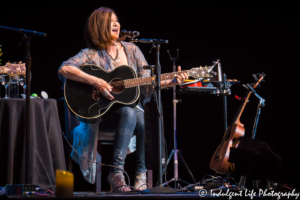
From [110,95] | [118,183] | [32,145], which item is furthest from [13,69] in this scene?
[118,183]

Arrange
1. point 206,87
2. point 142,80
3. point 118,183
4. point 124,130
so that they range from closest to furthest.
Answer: point 118,183, point 124,130, point 142,80, point 206,87

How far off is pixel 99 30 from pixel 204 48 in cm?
158

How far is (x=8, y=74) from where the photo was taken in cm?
294

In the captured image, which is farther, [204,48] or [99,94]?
[204,48]

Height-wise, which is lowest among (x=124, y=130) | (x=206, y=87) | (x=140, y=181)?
(x=140, y=181)

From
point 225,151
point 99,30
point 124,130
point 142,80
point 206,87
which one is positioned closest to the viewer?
point 124,130

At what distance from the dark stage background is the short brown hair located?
0.95 m

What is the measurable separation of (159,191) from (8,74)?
1.57m

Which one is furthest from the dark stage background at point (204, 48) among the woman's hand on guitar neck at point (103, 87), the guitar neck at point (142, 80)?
the guitar neck at point (142, 80)

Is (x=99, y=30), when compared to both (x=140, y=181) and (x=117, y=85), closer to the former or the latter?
(x=117, y=85)

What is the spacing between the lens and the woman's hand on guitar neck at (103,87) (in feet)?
9.32

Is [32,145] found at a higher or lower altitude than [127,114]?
lower

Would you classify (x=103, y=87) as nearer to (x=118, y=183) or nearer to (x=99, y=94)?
(x=99, y=94)

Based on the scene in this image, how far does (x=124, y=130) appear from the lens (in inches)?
107
